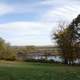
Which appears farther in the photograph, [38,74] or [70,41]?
[70,41]

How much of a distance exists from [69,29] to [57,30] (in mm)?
5661

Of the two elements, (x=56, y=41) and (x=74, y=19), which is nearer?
(x=74, y=19)

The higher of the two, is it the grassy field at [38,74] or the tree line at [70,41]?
the tree line at [70,41]

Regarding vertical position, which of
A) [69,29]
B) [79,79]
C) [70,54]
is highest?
A: [69,29]

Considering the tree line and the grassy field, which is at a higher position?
the tree line

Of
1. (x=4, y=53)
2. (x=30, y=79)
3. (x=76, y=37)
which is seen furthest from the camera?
(x=4, y=53)

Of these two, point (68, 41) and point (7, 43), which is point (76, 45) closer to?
point (68, 41)

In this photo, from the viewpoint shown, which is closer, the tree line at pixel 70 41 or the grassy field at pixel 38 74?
the grassy field at pixel 38 74

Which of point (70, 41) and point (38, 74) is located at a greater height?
point (70, 41)

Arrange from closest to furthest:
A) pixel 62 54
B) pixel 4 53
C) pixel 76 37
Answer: pixel 76 37, pixel 62 54, pixel 4 53

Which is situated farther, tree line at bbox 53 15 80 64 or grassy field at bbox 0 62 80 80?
tree line at bbox 53 15 80 64

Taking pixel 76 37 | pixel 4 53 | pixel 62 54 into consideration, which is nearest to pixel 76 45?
pixel 76 37

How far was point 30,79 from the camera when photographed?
2273 centimetres

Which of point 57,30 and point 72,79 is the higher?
point 57,30
